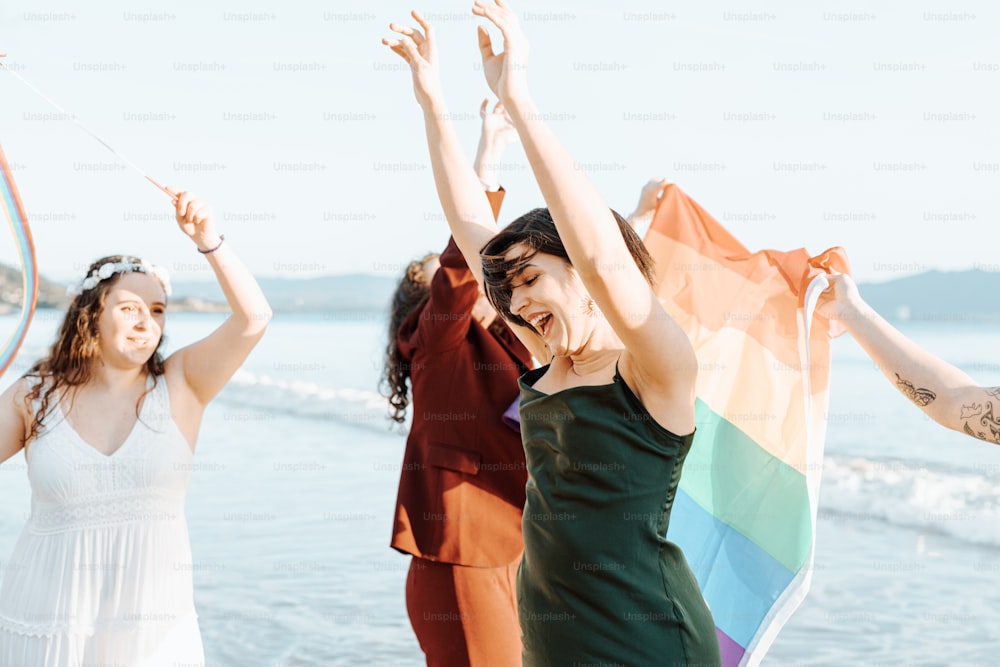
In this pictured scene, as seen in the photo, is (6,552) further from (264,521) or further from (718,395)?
(718,395)

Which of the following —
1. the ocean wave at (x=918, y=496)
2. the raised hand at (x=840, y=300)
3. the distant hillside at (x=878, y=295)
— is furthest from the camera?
the distant hillside at (x=878, y=295)

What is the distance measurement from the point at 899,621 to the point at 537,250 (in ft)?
16.5

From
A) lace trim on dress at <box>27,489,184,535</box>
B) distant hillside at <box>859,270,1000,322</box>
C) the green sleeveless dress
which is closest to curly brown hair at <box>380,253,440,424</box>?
lace trim on dress at <box>27,489,184,535</box>

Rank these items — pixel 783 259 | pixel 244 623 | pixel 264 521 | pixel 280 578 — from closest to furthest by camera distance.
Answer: pixel 783 259
pixel 244 623
pixel 280 578
pixel 264 521

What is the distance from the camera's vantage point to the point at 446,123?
245 cm

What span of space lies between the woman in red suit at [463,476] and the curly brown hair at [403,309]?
11.0 inches

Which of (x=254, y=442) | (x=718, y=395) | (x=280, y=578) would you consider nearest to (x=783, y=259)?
(x=718, y=395)

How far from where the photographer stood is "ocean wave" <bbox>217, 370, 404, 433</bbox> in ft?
53.1

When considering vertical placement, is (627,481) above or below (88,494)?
above

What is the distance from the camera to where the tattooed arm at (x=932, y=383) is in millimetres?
2166

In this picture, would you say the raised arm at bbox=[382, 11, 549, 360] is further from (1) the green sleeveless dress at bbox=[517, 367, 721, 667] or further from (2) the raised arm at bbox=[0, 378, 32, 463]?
(2) the raised arm at bbox=[0, 378, 32, 463]

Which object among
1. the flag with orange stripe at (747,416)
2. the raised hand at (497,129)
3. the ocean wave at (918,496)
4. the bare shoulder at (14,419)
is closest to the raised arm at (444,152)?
the raised hand at (497,129)

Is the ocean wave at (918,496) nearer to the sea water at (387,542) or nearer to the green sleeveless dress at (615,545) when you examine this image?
the sea water at (387,542)

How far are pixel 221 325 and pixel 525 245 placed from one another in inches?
53.6
